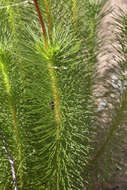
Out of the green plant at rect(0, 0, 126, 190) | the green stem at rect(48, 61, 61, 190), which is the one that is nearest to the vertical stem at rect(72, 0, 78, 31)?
the green plant at rect(0, 0, 126, 190)

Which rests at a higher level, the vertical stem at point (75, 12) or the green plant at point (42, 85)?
the vertical stem at point (75, 12)

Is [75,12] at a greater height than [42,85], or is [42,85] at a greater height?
[75,12]

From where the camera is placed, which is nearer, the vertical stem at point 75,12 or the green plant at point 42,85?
the green plant at point 42,85

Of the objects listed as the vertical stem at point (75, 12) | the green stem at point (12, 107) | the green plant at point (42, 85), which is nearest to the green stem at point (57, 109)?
the green plant at point (42, 85)

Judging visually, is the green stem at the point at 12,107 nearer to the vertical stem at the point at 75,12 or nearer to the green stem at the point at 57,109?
the green stem at the point at 57,109

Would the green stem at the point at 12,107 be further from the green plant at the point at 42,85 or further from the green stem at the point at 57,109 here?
the green stem at the point at 57,109

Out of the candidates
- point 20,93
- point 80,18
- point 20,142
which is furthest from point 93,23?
point 20,142

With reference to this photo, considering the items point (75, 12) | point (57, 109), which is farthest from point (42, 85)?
point (75, 12)

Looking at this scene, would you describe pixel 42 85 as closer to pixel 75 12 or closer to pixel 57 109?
pixel 57 109
